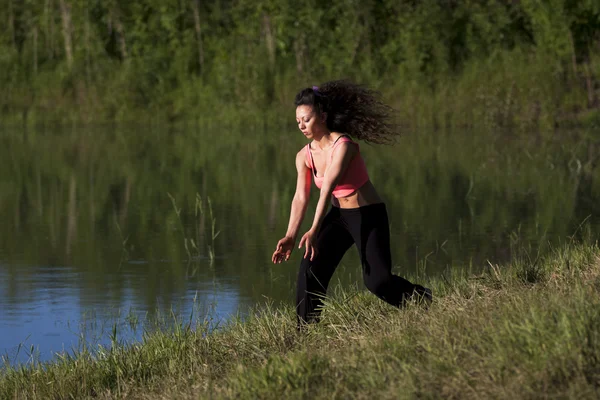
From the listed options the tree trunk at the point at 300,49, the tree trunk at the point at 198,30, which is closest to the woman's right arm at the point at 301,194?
the tree trunk at the point at 300,49

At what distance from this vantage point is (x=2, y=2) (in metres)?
40.9

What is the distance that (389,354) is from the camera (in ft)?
17.5

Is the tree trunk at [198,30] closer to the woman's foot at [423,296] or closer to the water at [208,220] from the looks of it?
the water at [208,220]

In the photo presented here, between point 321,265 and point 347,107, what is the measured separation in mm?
918

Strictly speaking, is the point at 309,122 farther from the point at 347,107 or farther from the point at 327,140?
the point at 347,107

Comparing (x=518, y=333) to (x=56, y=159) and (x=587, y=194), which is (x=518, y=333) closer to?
(x=587, y=194)

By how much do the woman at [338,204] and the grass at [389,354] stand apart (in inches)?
7.5

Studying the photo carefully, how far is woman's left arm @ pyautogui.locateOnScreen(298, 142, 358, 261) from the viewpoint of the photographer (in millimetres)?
6508

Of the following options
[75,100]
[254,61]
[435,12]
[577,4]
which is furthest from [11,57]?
[577,4]

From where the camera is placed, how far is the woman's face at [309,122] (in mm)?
6672

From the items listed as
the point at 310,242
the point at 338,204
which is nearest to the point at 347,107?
the point at 338,204


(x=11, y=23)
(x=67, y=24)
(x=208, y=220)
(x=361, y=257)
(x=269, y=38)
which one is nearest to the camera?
(x=361, y=257)

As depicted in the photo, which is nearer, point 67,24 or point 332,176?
point 332,176

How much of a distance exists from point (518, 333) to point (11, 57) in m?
33.6
